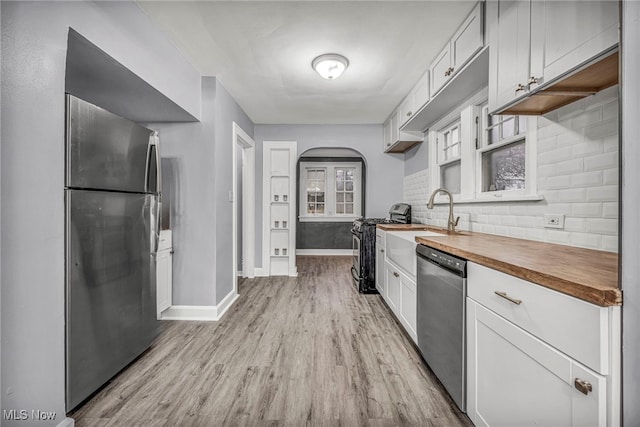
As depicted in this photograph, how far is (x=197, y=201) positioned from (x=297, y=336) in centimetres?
164

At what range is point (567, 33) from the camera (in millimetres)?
1130

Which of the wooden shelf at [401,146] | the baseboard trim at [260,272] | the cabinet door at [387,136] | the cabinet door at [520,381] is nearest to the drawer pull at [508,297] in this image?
the cabinet door at [520,381]

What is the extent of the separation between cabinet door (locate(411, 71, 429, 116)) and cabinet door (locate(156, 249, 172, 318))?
9.66 feet

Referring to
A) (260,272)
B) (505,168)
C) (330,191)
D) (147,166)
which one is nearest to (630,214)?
(505,168)

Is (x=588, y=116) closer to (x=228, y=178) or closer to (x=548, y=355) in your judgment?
(x=548, y=355)

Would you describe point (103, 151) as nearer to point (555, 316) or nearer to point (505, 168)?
point (555, 316)

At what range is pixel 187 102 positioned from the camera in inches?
98.3

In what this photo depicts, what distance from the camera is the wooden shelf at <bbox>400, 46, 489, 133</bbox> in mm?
1884

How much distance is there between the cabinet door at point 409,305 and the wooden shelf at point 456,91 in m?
1.60

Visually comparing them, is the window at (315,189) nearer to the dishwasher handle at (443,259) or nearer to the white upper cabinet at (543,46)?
the dishwasher handle at (443,259)

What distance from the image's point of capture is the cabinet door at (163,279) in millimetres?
2533

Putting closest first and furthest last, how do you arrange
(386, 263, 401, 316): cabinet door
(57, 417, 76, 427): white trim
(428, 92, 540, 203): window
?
(57, 417, 76, 427): white trim
(428, 92, 540, 203): window
(386, 263, 401, 316): cabinet door

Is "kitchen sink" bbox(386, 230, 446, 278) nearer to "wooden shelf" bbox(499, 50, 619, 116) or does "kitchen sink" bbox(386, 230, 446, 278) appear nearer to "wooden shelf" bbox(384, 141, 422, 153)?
"wooden shelf" bbox(499, 50, 619, 116)

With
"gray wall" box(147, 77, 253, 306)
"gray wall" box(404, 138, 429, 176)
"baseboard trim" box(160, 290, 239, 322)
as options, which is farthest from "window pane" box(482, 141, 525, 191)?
"baseboard trim" box(160, 290, 239, 322)
